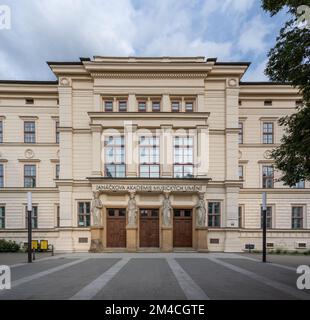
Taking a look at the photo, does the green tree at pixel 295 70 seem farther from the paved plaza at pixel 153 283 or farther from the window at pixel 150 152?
the window at pixel 150 152

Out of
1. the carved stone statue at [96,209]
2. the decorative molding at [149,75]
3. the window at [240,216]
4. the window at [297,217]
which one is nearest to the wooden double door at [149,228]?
the carved stone statue at [96,209]

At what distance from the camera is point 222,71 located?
25.4m

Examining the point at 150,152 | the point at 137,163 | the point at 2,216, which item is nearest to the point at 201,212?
the point at 150,152

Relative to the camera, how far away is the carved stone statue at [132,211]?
78.1 feet

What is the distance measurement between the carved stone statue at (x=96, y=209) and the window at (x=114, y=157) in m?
2.13

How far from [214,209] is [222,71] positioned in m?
12.3

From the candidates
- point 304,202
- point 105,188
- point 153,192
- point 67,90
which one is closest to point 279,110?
point 304,202

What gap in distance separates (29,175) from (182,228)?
1508 centimetres

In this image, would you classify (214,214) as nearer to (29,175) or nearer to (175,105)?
(175,105)

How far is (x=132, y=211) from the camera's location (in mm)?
23859

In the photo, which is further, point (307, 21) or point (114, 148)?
point (114, 148)

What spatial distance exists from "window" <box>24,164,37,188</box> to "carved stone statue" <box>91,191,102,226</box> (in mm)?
6837
